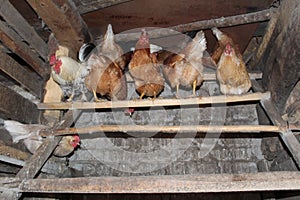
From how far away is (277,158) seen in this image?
196cm

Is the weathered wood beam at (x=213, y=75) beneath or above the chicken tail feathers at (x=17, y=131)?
above

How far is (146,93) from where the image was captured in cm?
189

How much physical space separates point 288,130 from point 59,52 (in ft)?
4.83

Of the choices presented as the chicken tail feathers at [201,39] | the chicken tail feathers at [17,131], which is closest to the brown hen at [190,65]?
the chicken tail feathers at [201,39]

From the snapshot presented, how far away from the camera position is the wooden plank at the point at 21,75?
1.69 m

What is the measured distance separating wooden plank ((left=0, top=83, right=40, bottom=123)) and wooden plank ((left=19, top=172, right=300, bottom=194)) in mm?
753

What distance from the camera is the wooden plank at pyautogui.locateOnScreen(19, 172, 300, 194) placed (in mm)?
1149

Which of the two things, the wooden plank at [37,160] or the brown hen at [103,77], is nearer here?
the wooden plank at [37,160]

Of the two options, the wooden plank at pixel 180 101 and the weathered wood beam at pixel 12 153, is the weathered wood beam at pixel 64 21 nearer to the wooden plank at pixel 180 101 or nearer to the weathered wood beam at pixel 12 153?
the wooden plank at pixel 180 101

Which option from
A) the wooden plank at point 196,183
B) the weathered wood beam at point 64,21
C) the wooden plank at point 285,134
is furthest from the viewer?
the weathered wood beam at point 64,21

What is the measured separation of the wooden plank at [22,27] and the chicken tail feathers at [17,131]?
1.64 ft

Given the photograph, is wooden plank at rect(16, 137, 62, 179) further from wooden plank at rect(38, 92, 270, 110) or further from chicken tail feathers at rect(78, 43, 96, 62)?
chicken tail feathers at rect(78, 43, 96, 62)

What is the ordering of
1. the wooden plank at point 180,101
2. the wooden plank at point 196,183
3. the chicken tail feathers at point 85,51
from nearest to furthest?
the wooden plank at point 196,183 < the wooden plank at point 180,101 < the chicken tail feathers at point 85,51

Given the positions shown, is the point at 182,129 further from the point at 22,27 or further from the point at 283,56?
the point at 22,27
